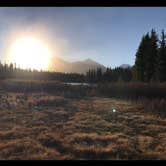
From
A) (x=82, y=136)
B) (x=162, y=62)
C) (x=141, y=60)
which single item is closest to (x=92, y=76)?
(x=141, y=60)

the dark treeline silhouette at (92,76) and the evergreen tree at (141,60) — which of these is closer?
the evergreen tree at (141,60)

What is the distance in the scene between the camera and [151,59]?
908 inches

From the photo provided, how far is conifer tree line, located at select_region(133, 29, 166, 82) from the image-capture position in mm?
22166

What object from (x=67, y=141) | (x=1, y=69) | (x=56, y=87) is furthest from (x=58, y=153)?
(x=1, y=69)

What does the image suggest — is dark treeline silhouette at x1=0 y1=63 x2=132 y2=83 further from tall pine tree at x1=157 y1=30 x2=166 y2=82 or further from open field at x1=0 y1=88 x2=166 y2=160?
open field at x1=0 y1=88 x2=166 y2=160

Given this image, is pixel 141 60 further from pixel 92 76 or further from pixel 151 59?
pixel 92 76

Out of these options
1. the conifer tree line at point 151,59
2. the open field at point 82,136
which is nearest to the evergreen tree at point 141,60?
the conifer tree line at point 151,59

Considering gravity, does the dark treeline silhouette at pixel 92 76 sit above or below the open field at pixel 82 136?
above

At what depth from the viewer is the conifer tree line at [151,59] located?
22166 mm

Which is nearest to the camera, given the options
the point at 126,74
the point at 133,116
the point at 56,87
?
the point at 133,116

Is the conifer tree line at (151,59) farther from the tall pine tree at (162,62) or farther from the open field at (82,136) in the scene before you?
the open field at (82,136)
